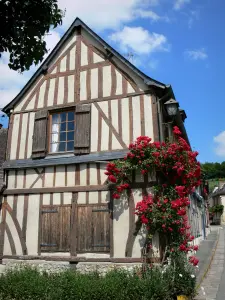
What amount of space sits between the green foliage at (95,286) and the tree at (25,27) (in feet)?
12.5

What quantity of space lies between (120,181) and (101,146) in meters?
1.12

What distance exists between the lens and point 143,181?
23.7 feet

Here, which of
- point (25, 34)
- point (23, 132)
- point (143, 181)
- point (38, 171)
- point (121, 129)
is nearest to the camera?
point (25, 34)

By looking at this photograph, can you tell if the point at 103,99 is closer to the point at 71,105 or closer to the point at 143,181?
the point at 71,105

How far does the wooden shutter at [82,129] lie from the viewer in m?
8.04

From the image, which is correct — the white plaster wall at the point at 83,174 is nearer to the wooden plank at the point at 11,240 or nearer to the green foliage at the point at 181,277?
the wooden plank at the point at 11,240

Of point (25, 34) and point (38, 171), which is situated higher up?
point (25, 34)

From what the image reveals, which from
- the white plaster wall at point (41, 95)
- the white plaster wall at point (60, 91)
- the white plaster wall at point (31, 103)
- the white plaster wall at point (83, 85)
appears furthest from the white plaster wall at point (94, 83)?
the white plaster wall at point (31, 103)

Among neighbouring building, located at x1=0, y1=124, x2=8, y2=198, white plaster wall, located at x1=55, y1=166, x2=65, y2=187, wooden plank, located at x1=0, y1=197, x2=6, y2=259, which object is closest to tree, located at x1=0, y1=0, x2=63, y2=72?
white plaster wall, located at x1=55, y1=166, x2=65, y2=187

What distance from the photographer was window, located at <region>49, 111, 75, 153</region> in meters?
8.49

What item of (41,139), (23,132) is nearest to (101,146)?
(41,139)

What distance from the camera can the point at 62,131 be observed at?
28.3ft

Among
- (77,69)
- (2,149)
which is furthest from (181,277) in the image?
(2,149)

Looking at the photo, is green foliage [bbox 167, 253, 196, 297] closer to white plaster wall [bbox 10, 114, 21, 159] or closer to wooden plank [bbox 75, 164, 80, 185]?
wooden plank [bbox 75, 164, 80, 185]
